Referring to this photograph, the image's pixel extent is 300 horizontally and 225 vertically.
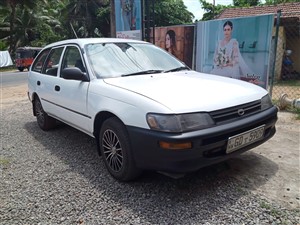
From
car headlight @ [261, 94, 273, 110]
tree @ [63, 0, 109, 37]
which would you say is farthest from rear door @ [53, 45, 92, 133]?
tree @ [63, 0, 109, 37]

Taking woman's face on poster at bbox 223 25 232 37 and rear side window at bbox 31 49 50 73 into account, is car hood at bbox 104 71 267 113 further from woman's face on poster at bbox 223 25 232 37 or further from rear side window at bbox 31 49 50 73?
woman's face on poster at bbox 223 25 232 37

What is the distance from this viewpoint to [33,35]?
33.2 m

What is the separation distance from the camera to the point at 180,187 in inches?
124

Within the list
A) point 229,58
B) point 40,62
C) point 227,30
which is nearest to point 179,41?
point 227,30

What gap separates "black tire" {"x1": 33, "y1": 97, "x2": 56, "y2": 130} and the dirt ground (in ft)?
11.0

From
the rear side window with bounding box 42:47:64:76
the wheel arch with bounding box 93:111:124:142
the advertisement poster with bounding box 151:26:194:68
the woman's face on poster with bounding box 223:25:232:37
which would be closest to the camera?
the wheel arch with bounding box 93:111:124:142

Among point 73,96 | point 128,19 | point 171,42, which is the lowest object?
point 73,96

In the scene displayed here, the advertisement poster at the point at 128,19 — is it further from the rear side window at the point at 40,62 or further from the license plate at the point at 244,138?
the license plate at the point at 244,138

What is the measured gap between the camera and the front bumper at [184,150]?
262 centimetres

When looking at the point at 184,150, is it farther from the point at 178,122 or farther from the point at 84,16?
the point at 84,16

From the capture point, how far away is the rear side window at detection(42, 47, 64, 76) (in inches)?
185

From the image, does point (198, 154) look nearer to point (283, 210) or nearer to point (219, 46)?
point (283, 210)

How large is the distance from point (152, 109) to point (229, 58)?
456 cm

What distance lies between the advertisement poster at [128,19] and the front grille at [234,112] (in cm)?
631
